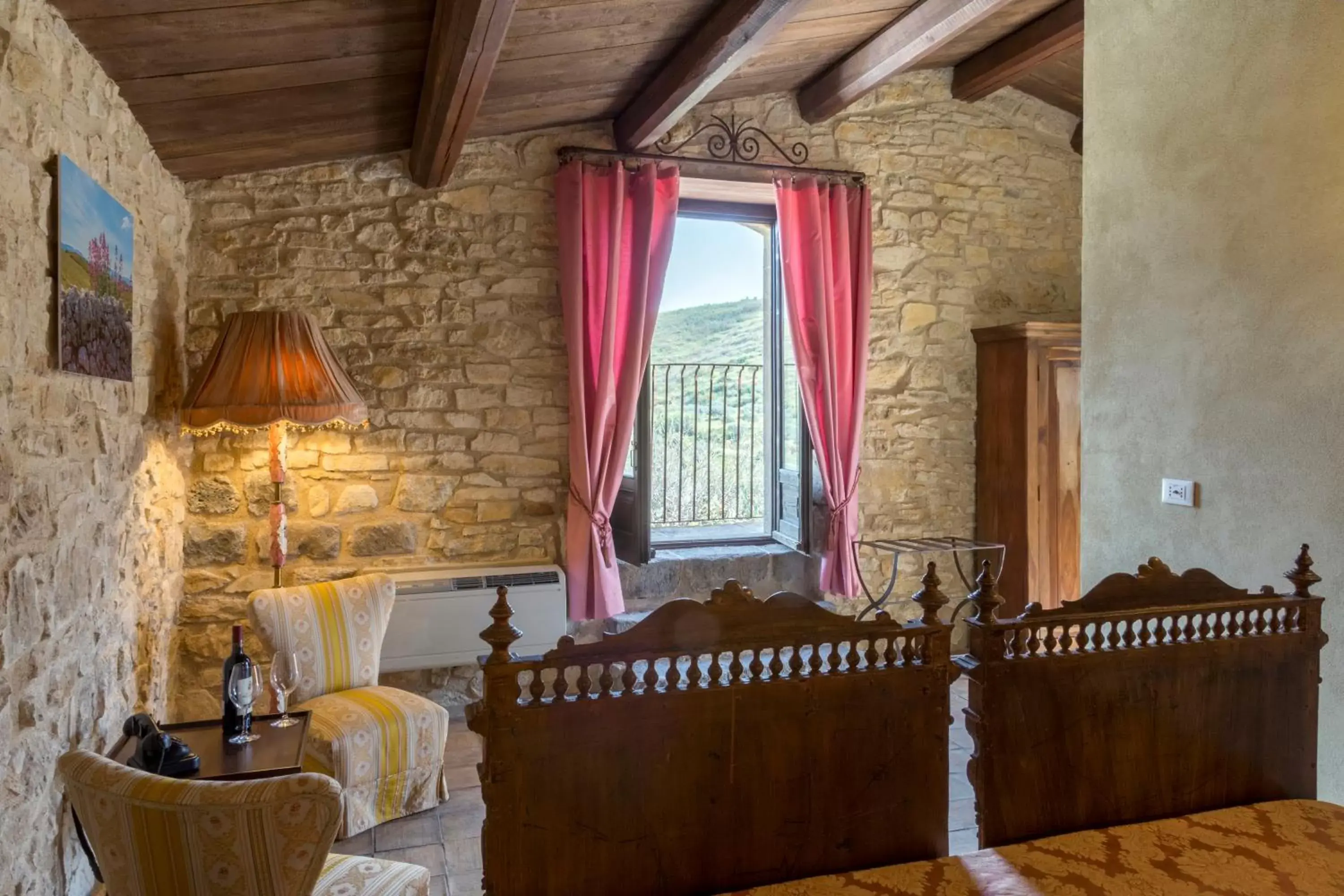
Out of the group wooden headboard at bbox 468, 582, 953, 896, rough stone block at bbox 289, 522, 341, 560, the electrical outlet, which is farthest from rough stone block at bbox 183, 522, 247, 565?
the electrical outlet

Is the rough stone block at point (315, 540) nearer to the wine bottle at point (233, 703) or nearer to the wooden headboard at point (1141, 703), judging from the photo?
the wine bottle at point (233, 703)

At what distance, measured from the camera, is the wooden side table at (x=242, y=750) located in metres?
2.10

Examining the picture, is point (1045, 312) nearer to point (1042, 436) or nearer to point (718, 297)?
point (1042, 436)

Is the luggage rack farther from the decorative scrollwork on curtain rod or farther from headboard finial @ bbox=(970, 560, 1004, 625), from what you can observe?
headboard finial @ bbox=(970, 560, 1004, 625)

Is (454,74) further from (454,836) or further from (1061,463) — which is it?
(1061,463)

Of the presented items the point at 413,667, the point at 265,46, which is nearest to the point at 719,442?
the point at 413,667

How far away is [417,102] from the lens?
3201mm

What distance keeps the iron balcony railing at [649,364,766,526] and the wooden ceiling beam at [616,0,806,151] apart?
1423mm

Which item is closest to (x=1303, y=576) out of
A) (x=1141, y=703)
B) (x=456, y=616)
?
(x=1141, y=703)

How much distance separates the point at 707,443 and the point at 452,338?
169 centimetres

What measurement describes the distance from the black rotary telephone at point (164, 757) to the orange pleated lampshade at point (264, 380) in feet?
4.07

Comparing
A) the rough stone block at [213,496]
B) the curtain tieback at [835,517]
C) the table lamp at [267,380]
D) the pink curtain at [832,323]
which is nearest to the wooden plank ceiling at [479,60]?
the pink curtain at [832,323]

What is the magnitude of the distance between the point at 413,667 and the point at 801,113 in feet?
11.0

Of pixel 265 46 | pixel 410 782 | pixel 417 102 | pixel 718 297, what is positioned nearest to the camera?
pixel 265 46
